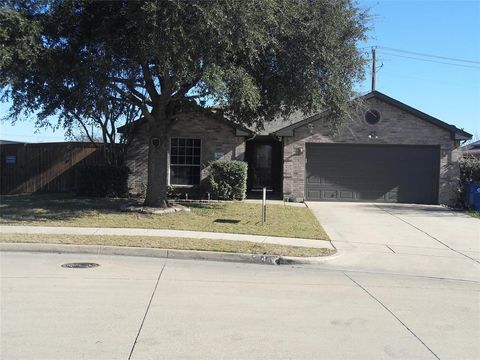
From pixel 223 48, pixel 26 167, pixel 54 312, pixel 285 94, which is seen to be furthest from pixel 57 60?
pixel 26 167

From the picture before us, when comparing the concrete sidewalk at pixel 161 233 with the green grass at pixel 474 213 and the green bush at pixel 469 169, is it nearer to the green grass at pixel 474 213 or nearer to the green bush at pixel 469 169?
the green grass at pixel 474 213

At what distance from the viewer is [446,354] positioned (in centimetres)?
507

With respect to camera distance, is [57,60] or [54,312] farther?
[57,60]

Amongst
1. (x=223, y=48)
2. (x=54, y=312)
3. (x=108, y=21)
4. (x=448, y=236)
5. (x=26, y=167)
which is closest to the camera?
(x=54, y=312)

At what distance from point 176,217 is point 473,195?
11.9 m

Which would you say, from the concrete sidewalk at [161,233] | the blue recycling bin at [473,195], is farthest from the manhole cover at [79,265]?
the blue recycling bin at [473,195]

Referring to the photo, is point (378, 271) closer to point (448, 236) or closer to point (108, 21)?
point (448, 236)

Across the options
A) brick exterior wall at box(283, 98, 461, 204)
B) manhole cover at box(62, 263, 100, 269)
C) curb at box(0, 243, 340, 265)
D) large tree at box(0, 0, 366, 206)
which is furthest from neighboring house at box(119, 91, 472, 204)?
manhole cover at box(62, 263, 100, 269)

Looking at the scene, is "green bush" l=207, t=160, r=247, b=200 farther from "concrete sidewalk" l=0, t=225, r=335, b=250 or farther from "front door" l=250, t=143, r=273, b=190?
"concrete sidewalk" l=0, t=225, r=335, b=250

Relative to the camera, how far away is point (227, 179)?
20.4 metres

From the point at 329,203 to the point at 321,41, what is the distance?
9020 mm

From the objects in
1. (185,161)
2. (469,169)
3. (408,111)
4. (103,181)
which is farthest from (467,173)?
(103,181)

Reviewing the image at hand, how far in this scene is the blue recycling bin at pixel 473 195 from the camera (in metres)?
19.6

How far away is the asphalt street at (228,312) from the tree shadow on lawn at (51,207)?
513cm
